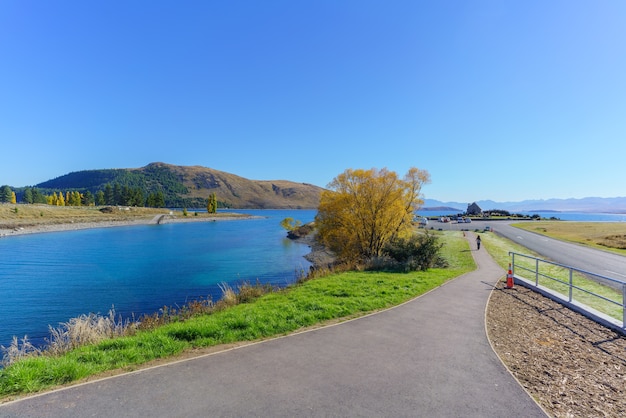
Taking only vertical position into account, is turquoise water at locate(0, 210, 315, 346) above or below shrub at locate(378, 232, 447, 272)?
below

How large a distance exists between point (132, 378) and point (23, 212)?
87119mm

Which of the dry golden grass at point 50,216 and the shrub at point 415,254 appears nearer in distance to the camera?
the shrub at point 415,254

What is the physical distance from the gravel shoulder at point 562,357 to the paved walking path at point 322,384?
0.40 m

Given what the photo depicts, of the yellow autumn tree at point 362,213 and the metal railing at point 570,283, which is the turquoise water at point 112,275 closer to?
the yellow autumn tree at point 362,213

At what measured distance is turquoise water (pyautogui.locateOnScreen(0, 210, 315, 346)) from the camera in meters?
16.7

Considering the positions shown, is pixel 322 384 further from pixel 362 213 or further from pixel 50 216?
pixel 50 216

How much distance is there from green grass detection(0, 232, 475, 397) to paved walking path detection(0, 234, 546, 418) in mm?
593

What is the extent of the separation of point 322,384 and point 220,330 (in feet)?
11.2

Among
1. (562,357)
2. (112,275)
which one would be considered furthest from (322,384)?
(112,275)

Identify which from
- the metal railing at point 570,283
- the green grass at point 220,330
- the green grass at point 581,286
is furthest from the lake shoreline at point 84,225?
the green grass at point 581,286

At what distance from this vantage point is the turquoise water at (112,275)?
16717 mm

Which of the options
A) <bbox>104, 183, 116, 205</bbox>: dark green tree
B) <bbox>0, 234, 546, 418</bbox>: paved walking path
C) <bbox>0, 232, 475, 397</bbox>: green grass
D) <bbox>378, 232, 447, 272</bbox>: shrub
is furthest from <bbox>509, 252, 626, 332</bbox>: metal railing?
<bbox>104, 183, 116, 205</bbox>: dark green tree

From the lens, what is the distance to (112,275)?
25844mm

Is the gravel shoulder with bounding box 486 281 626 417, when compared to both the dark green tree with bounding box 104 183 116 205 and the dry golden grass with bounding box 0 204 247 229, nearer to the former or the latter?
the dry golden grass with bounding box 0 204 247 229
